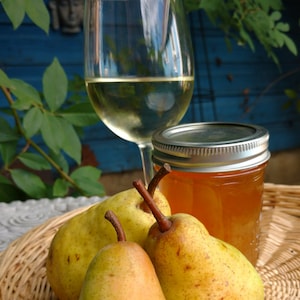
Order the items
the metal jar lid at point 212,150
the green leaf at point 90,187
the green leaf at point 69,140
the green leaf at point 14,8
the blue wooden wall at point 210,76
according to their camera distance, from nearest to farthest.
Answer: the metal jar lid at point 212,150
the green leaf at point 14,8
the green leaf at point 69,140
the green leaf at point 90,187
the blue wooden wall at point 210,76

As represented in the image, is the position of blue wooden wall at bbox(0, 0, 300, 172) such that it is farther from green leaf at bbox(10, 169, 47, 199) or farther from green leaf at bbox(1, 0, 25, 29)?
green leaf at bbox(1, 0, 25, 29)

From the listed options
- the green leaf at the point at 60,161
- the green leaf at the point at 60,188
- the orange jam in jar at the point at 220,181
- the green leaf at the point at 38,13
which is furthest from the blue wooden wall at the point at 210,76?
the orange jam in jar at the point at 220,181

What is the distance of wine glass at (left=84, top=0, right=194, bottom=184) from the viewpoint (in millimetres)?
560

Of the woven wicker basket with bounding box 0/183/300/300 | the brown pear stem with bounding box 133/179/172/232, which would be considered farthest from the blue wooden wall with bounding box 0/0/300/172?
the brown pear stem with bounding box 133/179/172/232

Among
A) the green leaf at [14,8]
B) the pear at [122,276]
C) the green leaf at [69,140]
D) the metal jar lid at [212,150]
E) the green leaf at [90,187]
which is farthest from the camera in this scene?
the green leaf at [90,187]

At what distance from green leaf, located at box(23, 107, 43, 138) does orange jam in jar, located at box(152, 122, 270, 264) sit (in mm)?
317

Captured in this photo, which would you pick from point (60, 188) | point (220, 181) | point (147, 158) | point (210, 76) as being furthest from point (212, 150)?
point (210, 76)

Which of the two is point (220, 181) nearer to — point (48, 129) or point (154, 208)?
point (154, 208)

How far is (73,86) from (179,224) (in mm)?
813

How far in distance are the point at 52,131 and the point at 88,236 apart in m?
0.39

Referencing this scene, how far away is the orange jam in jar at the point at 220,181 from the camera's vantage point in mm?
508

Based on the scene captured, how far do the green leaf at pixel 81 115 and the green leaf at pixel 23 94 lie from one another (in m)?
0.06

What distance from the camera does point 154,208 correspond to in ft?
1.32

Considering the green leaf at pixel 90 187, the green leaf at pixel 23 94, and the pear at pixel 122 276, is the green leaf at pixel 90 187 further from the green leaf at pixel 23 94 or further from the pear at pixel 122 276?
the pear at pixel 122 276
